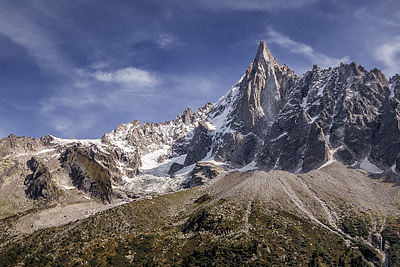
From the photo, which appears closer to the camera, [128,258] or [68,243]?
[128,258]

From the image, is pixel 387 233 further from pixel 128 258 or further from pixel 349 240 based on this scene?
pixel 128 258

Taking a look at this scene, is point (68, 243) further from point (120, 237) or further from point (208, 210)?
point (208, 210)

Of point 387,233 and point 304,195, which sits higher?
point 304,195

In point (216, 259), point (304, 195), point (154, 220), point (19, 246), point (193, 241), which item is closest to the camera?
point (216, 259)

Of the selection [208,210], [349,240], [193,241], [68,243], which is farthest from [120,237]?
[349,240]

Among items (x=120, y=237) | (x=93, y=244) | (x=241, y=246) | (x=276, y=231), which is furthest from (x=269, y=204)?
(x=93, y=244)

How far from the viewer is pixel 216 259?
109m

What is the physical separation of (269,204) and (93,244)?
288 feet

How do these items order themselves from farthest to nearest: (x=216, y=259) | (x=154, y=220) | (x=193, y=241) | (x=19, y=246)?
(x=154, y=220) → (x=19, y=246) → (x=193, y=241) → (x=216, y=259)

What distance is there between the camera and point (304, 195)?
190 meters

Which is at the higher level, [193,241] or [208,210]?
[208,210]

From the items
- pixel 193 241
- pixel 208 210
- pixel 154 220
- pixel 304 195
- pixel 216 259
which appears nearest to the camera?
pixel 216 259

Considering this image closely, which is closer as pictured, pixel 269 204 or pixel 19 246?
pixel 19 246

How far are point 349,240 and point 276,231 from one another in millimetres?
36388
